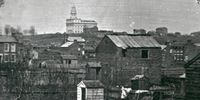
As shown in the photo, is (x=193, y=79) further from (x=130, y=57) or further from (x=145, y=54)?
(x=145, y=54)

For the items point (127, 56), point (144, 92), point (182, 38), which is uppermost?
point (182, 38)

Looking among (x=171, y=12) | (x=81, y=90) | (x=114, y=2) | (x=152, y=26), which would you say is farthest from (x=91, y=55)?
(x=81, y=90)

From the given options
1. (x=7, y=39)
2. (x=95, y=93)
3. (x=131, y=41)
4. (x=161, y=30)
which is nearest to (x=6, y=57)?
(x=7, y=39)

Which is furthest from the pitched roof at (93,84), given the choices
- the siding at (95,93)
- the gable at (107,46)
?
the gable at (107,46)

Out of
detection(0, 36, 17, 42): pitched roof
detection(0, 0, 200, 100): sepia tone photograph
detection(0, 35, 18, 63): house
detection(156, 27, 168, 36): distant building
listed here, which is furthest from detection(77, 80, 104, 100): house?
detection(156, 27, 168, 36): distant building

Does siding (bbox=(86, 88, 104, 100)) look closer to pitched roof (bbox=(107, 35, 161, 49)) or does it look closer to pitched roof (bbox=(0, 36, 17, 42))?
pitched roof (bbox=(107, 35, 161, 49))

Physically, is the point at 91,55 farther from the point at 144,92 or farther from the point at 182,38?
the point at 144,92

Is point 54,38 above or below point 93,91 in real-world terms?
above
